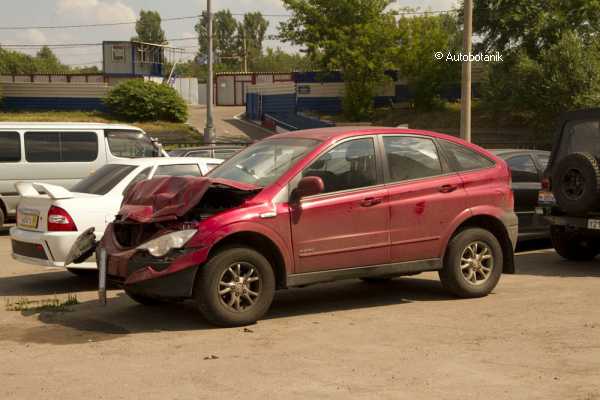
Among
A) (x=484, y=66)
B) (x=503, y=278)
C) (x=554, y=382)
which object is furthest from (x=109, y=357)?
(x=484, y=66)

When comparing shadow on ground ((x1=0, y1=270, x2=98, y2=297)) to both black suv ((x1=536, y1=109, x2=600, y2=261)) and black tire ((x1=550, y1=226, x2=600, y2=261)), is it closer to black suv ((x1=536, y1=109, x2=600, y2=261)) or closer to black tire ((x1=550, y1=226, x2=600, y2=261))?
black suv ((x1=536, y1=109, x2=600, y2=261))

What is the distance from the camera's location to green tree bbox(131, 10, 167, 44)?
461ft

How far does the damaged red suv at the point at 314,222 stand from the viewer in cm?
766

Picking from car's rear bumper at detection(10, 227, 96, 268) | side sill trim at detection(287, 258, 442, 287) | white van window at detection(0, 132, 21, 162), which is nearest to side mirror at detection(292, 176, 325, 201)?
side sill trim at detection(287, 258, 442, 287)

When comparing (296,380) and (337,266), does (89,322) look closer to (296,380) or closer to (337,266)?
(337,266)

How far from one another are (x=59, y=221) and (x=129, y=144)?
6601 mm

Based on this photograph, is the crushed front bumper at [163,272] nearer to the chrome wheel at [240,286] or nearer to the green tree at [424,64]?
the chrome wheel at [240,286]

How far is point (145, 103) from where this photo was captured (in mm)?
51938

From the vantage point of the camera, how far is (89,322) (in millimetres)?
8195

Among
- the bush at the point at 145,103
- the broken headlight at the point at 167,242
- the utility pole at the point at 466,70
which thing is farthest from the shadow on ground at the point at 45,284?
the bush at the point at 145,103

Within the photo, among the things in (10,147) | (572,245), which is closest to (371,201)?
(572,245)

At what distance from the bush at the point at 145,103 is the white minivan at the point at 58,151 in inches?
1420

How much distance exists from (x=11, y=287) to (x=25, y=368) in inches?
165

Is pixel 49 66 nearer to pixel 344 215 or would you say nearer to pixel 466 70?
pixel 466 70
